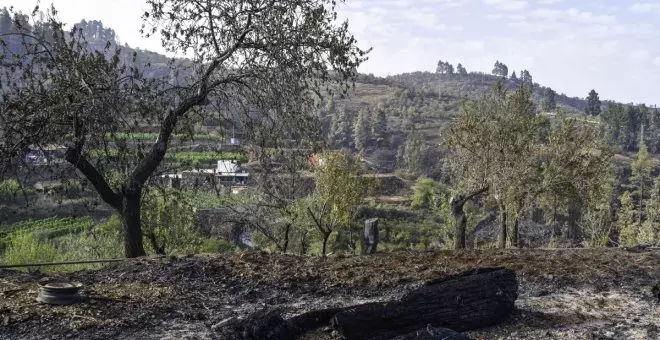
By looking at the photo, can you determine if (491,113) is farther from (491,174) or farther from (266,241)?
(266,241)

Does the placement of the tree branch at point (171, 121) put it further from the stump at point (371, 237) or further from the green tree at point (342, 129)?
the green tree at point (342, 129)

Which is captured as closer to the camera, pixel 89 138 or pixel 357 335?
pixel 357 335

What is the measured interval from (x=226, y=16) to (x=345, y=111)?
300 feet

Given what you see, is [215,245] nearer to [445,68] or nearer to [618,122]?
[618,122]

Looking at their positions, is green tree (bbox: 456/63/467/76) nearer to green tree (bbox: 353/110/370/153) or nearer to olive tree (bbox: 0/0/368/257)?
green tree (bbox: 353/110/370/153)

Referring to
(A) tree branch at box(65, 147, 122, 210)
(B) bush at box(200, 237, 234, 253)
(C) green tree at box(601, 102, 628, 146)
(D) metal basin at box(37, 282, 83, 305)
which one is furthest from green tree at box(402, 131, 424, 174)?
(D) metal basin at box(37, 282, 83, 305)

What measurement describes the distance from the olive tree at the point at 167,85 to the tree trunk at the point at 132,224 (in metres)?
0.02

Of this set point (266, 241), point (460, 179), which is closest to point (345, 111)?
point (266, 241)

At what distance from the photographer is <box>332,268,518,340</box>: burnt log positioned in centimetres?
503

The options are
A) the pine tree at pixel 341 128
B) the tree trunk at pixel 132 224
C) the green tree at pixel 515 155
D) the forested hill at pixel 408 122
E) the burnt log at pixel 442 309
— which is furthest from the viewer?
the pine tree at pixel 341 128

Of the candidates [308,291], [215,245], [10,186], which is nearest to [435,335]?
[308,291]

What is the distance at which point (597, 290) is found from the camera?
273 inches

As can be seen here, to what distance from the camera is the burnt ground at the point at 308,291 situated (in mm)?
5410

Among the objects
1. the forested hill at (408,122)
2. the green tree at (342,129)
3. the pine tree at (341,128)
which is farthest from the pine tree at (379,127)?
the pine tree at (341,128)
